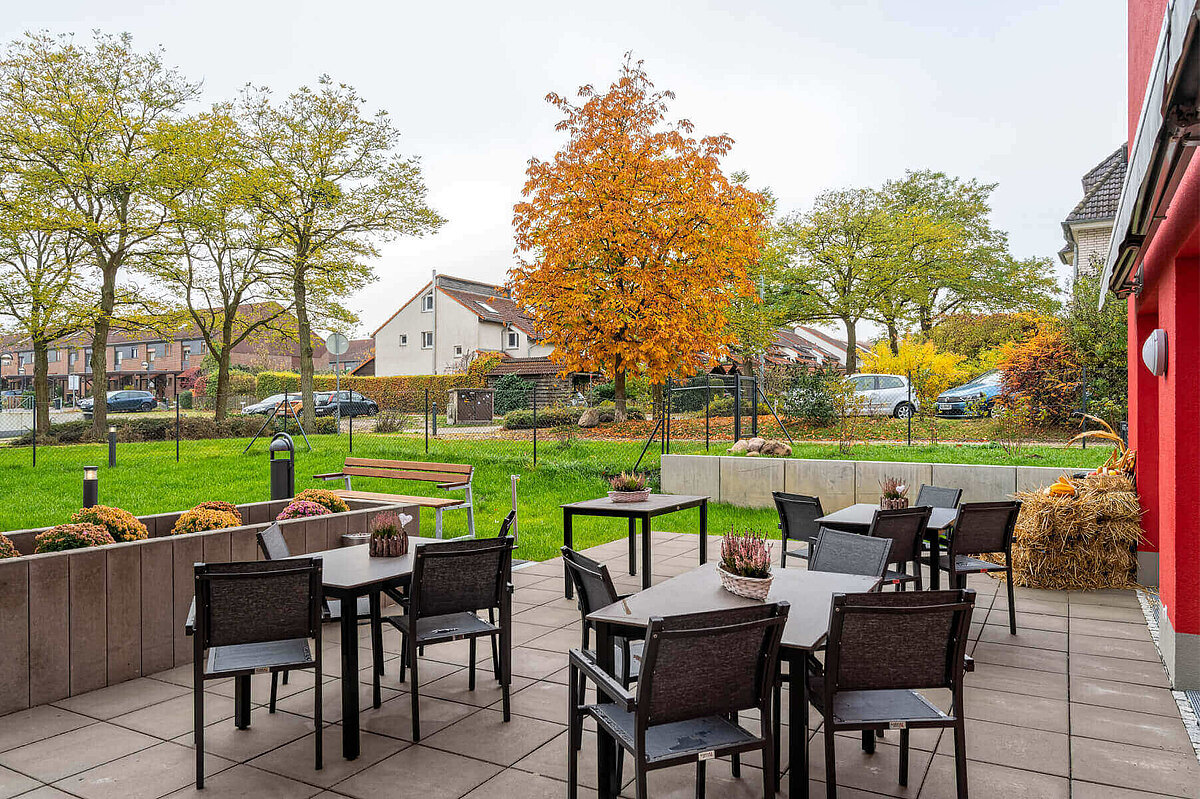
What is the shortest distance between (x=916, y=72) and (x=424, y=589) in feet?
35.0

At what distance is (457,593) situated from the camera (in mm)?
3775

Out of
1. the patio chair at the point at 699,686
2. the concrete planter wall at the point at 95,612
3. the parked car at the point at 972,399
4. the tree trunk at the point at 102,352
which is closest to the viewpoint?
the patio chair at the point at 699,686

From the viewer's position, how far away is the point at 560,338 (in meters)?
17.0

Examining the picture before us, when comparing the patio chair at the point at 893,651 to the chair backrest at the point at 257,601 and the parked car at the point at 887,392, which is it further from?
the parked car at the point at 887,392

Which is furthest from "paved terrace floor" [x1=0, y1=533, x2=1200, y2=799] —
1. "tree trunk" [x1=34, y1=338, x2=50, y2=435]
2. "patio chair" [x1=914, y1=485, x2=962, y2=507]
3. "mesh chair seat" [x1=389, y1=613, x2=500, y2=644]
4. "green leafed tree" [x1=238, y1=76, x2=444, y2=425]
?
"green leafed tree" [x1=238, y1=76, x2=444, y2=425]

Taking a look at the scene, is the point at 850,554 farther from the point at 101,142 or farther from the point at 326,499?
the point at 101,142

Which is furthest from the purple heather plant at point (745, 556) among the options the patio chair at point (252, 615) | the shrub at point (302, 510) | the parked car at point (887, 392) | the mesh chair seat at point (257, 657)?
the parked car at point (887, 392)

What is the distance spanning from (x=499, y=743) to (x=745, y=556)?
4.71 ft

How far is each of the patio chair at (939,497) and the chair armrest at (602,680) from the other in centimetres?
442

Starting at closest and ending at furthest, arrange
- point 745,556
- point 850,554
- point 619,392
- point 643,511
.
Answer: point 745,556 < point 850,554 < point 643,511 < point 619,392

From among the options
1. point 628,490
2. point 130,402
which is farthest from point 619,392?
point 130,402

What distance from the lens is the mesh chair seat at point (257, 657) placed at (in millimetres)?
3174

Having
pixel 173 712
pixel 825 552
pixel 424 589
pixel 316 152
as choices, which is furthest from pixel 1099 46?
pixel 316 152

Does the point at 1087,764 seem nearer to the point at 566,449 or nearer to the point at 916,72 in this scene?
the point at 916,72
